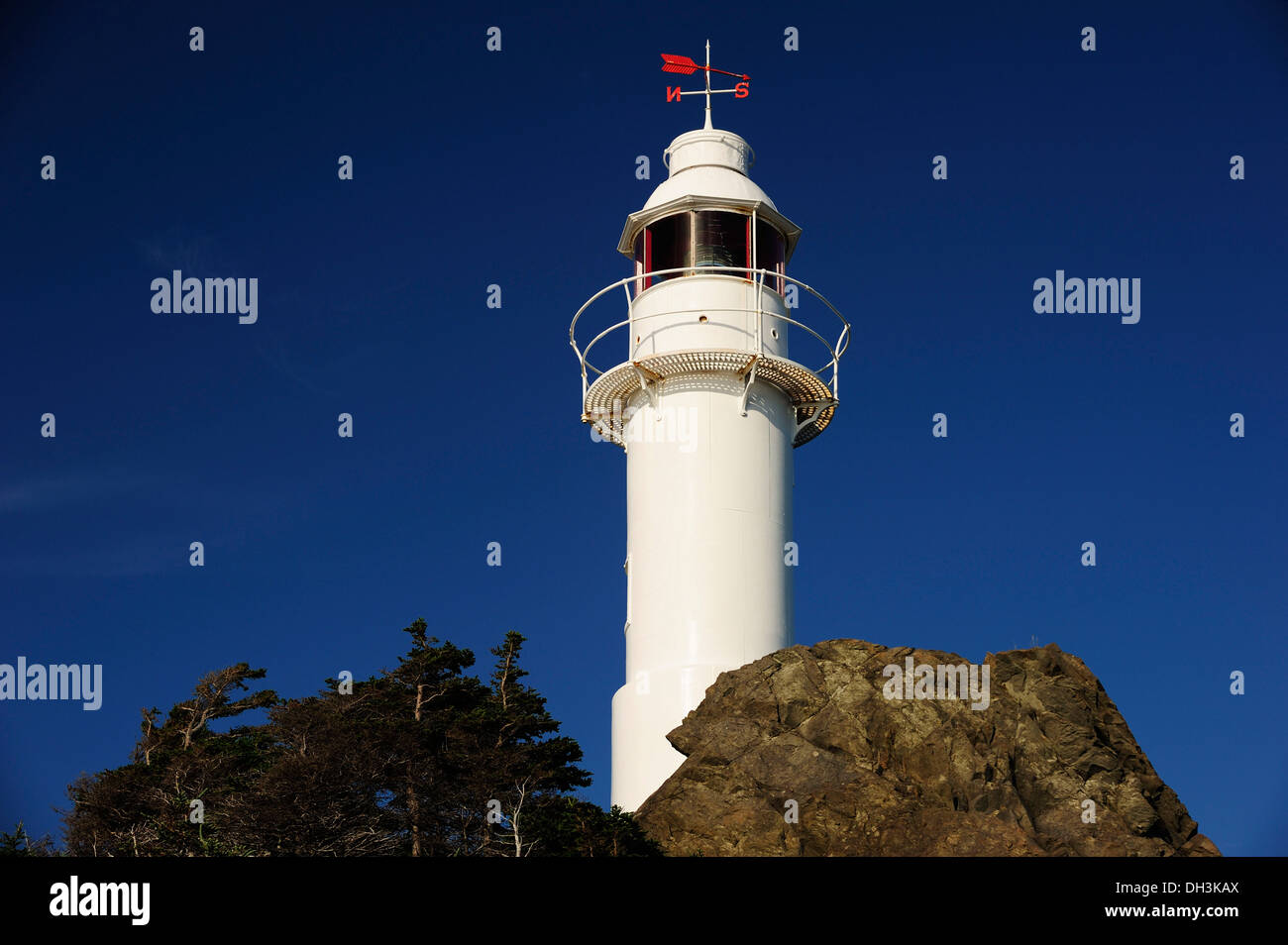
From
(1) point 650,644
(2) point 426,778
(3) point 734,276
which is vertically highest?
(3) point 734,276

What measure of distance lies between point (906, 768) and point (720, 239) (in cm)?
1602

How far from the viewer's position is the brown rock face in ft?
92.9

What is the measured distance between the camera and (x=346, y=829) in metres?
28.9

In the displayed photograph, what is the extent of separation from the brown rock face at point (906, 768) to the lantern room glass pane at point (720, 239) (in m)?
11.6

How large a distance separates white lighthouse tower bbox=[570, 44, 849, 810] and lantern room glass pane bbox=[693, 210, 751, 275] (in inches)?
1.5
